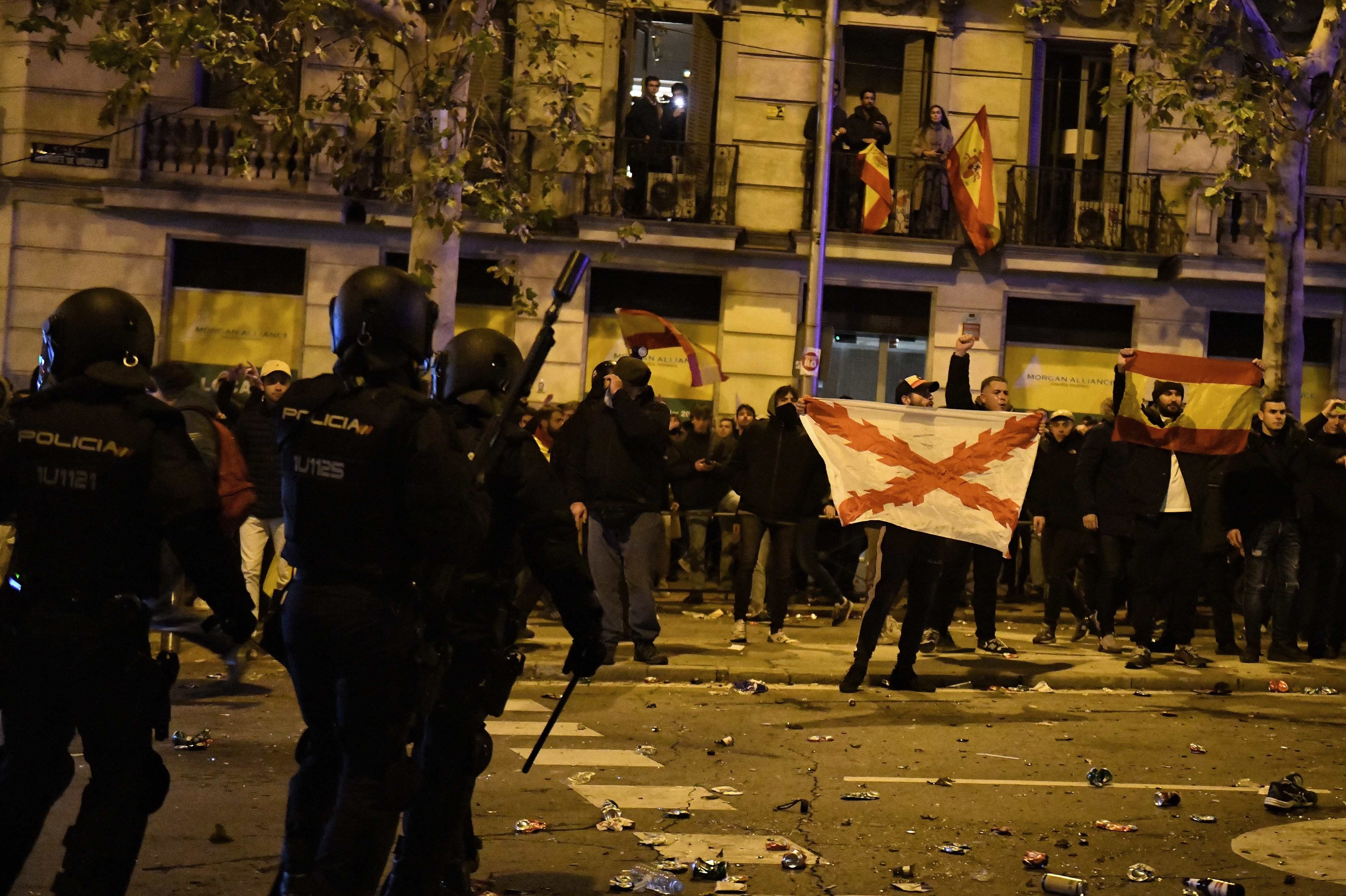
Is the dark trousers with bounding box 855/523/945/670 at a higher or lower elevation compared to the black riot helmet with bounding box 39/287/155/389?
lower

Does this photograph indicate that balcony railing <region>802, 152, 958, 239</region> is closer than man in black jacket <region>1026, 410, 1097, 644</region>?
No

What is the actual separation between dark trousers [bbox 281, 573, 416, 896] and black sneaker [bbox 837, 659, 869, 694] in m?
6.07

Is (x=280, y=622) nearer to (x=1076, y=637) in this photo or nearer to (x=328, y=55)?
(x=1076, y=637)

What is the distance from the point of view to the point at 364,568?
4.54m

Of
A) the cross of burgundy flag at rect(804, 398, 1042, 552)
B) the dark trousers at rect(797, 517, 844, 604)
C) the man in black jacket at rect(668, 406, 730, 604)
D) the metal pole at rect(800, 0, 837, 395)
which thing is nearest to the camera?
the cross of burgundy flag at rect(804, 398, 1042, 552)

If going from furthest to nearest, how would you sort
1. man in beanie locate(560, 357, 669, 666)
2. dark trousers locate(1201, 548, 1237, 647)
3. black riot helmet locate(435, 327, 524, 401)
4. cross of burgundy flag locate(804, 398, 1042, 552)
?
dark trousers locate(1201, 548, 1237, 647) → cross of burgundy flag locate(804, 398, 1042, 552) → man in beanie locate(560, 357, 669, 666) → black riot helmet locate(435, 327, 524, 401)

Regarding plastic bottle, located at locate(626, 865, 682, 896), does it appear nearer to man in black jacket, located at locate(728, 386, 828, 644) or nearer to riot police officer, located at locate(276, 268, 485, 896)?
riot police officer, located at locate(276, 268, 485, 896)

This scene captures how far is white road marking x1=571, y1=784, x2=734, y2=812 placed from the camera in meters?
6.91

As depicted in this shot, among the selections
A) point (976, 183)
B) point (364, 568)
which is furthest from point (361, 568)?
point (976, 183)

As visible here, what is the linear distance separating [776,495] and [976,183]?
10.9m

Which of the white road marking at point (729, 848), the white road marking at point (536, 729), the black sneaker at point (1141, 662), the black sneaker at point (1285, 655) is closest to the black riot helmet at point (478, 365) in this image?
the white road marking at point (729, 848)

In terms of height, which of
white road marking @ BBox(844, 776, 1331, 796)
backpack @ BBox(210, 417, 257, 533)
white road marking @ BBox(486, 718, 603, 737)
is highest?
backpack @ BBox(210, 417, 257, 533)

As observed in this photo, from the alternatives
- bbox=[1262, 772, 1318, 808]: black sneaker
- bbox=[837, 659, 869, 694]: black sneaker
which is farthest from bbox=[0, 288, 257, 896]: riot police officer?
bbox=[837, 659, 869, 694]: black sneaker

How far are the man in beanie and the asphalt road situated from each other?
0.70 meters
